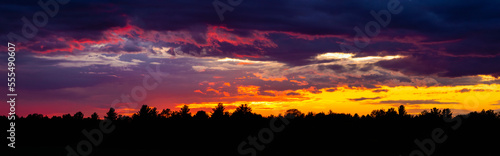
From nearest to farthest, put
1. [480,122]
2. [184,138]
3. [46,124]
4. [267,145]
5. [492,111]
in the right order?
[267,145], [184,138], [480,122], [46,124], [492,111]

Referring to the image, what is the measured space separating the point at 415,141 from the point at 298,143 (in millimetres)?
26387

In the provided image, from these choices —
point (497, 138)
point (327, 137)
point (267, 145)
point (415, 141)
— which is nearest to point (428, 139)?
point (415, 141)

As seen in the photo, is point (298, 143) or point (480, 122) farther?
point (480, 122)

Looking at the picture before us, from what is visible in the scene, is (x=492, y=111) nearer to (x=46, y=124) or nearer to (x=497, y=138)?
(x=497, y=138)

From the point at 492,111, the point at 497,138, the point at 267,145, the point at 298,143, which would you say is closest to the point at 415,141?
the point at 497,138

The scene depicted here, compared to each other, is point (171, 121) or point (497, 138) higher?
point (171, 121)

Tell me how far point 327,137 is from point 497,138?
124ft

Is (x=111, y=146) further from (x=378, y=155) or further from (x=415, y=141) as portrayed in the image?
(x=415, y=141)

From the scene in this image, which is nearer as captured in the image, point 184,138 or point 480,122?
point 184,138

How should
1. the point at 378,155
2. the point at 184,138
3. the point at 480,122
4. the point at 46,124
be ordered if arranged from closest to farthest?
the point at 378,155
the point at 184,138
the point at 480,122
the point at 46,124

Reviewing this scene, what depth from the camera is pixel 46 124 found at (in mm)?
136250

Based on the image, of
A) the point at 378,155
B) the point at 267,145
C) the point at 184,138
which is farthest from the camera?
A: the point at 184,138

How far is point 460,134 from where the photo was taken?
111688 mm

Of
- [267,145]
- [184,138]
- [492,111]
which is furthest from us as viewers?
[492,111]
